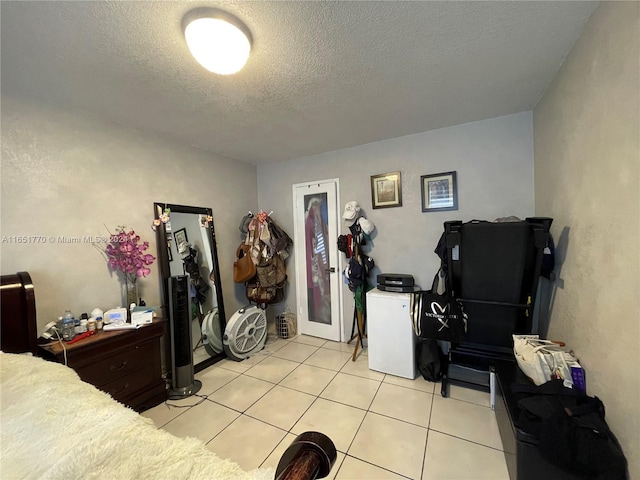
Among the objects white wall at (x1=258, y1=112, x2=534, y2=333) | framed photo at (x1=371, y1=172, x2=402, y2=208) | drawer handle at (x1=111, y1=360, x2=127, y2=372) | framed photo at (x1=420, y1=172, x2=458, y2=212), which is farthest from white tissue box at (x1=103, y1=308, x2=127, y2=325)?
framed photo at (x1=420, y1=172, x2=458, y2=212)

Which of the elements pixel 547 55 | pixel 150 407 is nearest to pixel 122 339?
pixel 150 407

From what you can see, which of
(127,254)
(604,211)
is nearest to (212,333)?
(127,254)

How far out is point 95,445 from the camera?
0.69 m

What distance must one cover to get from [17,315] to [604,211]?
10.8 ft

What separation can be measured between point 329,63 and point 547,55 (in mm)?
1373

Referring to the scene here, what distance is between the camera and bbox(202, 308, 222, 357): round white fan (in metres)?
2.78

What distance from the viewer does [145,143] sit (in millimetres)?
2387

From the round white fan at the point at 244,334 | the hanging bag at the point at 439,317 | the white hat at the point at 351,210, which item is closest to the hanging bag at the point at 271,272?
the round white fan at the point at 244,334

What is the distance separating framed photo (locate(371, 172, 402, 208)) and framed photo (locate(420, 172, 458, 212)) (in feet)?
0.87

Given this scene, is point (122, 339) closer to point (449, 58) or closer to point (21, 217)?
point (21, 217)

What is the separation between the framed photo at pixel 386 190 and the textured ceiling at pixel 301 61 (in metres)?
0.63

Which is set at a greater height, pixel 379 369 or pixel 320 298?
pixel 320 298

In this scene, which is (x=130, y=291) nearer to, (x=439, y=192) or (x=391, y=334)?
(x=391, y=334)

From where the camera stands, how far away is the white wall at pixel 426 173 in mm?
Answer: 2324
